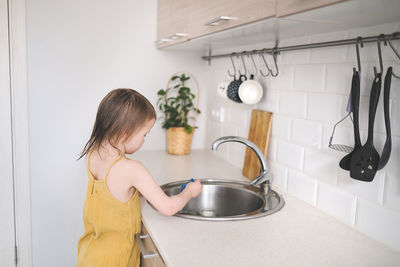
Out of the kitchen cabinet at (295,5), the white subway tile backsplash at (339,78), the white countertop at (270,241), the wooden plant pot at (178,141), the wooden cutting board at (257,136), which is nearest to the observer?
the kitchen cabinet at (295,5)

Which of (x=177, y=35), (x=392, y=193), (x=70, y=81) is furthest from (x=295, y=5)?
(x=70, y=81)

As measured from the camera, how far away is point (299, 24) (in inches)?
43.7

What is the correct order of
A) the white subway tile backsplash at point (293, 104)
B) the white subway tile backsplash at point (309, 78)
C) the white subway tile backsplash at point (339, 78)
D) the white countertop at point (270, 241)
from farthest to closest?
the white subway tile backsplash at point (293, 104), the white subway tile backsplash at point (309, 78), the white subway tile backsplash at point (339, 78), the white countertop at point (270, 241)

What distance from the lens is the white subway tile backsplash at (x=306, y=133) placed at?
52.8 inches

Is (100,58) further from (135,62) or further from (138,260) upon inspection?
(138,260)

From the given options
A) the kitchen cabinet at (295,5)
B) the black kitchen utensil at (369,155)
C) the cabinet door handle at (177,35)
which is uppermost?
the cabinet door handle at (177,35)

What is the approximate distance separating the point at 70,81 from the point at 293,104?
123cm

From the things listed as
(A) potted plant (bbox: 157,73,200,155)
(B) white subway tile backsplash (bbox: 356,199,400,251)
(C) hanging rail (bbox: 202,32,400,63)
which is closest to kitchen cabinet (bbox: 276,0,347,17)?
(C) hanging rail (bbox: 202,32,400,63)

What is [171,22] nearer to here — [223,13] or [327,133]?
A: [223,13]

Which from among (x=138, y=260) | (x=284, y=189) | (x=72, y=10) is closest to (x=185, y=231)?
(x=138, y=260)

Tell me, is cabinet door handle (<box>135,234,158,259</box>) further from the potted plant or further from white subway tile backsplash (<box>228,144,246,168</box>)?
the potted plant

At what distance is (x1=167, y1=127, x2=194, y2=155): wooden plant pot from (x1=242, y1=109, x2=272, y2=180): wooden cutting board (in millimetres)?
532

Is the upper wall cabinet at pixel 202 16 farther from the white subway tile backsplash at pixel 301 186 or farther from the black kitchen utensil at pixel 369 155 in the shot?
the white subway tile backsplash at pixel 301 186

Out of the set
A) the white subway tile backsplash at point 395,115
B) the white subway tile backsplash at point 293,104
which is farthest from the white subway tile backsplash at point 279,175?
the white subway tile backsplash at point 395,115
